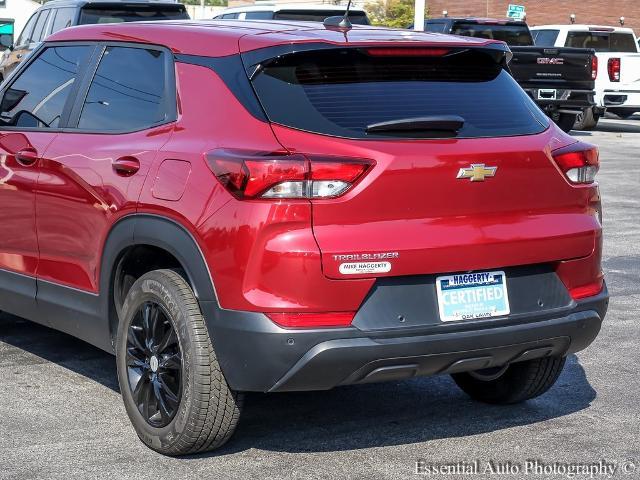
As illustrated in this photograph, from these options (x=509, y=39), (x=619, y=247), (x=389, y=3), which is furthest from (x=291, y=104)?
(x=389, y=3)

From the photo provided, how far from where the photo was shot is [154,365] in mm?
4992

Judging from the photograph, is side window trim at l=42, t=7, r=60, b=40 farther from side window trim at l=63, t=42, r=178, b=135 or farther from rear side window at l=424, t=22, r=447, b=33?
side window trim at l=63, t=42, r=178, b=135

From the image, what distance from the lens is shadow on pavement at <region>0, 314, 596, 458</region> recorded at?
519cm

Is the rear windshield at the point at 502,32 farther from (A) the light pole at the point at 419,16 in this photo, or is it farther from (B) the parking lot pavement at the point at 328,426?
(B) the parking lot pavement at the point at 328,426

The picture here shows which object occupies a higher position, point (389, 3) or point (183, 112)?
point (183, 112)

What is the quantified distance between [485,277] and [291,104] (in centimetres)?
101

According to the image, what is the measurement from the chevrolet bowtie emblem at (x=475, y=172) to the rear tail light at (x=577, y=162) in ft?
1.28

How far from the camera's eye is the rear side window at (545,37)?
2525 cm

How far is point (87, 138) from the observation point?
543cm

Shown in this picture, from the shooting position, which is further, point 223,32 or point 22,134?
point 22,134

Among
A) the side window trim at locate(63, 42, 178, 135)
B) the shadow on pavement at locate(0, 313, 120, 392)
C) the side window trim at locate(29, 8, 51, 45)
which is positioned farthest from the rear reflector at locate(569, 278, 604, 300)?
the side window trim at locate(29, 8, 51, 45)

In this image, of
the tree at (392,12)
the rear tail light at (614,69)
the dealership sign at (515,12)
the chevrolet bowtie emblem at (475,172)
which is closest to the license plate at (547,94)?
the rear tail light at (614,69)

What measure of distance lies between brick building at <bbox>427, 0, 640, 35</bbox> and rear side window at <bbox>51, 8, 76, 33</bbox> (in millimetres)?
35886

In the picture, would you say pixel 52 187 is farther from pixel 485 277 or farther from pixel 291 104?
pixel 485 277
